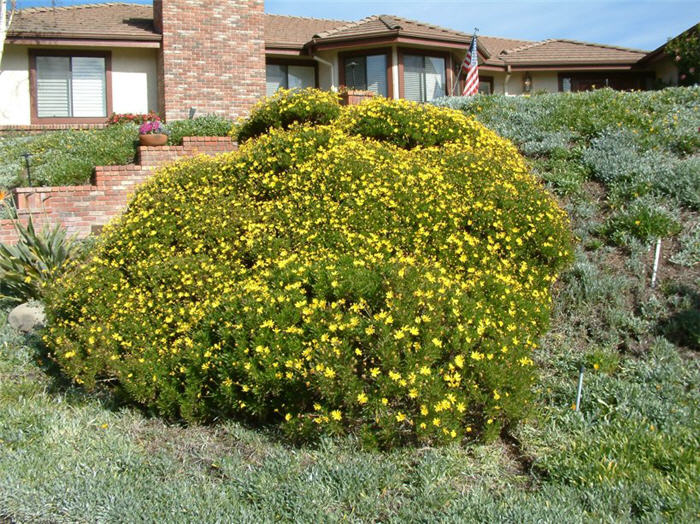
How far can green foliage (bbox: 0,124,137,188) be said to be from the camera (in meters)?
10.7

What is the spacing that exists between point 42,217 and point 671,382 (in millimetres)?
8458

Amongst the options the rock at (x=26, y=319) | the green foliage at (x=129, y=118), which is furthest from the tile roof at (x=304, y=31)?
the rock at (x=26, y=319)

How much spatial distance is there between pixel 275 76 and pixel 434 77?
4.62 metres

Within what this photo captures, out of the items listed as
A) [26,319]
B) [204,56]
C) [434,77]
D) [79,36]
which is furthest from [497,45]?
[26,319]

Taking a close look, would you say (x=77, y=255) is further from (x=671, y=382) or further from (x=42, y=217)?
(x=671, y=382)

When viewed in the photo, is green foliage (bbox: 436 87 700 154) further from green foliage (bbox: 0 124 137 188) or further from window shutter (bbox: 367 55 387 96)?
window shutter (bbox: 367 55 387 96)

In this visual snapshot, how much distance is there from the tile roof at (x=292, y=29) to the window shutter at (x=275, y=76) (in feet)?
2.58

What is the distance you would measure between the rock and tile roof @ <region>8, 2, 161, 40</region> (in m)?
11.3

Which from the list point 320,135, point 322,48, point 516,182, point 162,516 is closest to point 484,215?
point 516,182

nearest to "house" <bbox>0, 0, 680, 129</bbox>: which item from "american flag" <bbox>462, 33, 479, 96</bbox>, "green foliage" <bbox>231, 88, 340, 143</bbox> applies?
"american flag" <bbox>462, 33, 479, 96</bbox>

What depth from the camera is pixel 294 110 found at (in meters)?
7.03

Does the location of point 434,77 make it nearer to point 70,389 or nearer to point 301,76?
point 301,76

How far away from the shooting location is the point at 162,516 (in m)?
3.10

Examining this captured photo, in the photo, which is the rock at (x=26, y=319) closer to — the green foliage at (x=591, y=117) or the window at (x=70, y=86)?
the green foliage at (x=591, y=117)
